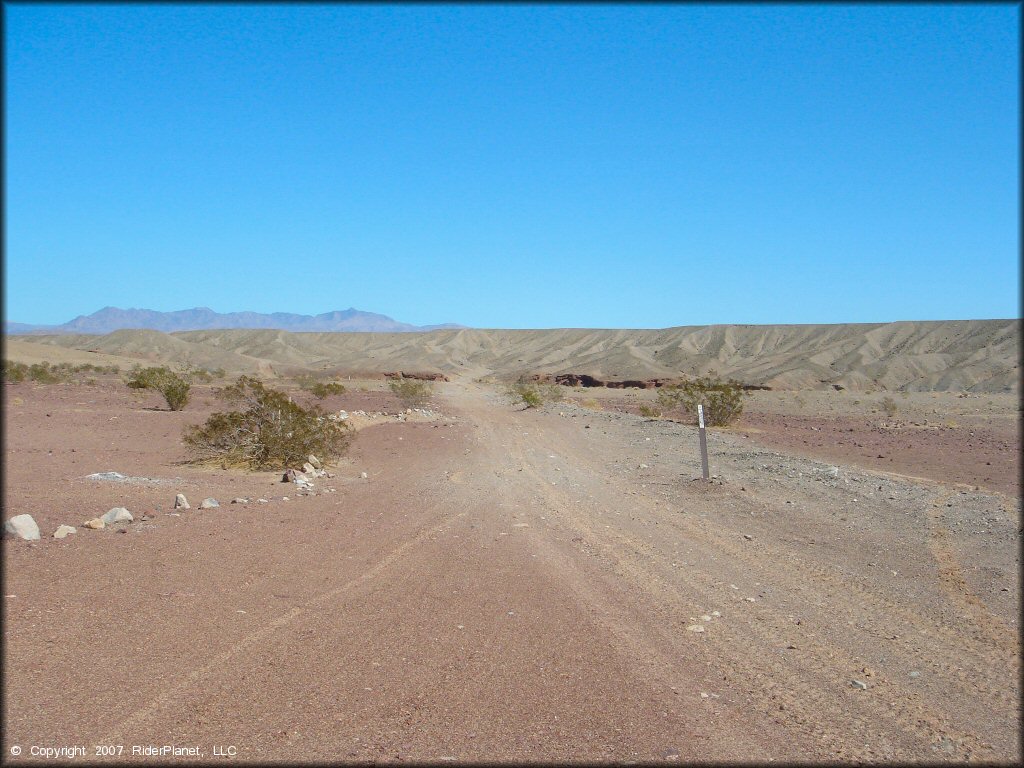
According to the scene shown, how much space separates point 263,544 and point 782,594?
20.0ft

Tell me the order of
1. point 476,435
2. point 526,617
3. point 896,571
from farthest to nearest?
point 476,435 < point 896,571 < point 526,617

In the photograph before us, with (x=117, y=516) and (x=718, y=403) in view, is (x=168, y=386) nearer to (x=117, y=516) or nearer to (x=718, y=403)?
(x=117, y=516)

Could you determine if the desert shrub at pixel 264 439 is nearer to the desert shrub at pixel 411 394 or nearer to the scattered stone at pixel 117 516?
the scattered stone at pixel 117 516

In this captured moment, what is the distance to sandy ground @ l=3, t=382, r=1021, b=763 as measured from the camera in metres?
4.64

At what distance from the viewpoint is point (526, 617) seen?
6.89 metres

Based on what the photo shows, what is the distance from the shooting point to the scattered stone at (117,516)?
996cm

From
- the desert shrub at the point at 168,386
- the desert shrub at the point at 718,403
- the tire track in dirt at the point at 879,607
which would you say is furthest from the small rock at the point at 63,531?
the desert shrub at the point at 718,403

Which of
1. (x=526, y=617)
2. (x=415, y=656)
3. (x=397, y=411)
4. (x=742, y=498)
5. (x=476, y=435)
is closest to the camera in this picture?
(x=415, y=656)

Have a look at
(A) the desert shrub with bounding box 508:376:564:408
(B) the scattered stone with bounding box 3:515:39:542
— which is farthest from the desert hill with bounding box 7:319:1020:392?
(B) the scattered stone with bounding box 3:515:39:542

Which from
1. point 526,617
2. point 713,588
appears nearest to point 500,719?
point 526,617

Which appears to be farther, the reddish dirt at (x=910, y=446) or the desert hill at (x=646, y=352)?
the desert hill at (x=646, y=352)

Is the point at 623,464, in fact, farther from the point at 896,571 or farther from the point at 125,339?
the point at 125,339

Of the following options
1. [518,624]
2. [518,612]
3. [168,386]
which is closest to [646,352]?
[168,386]

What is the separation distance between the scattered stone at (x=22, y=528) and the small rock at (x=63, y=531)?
199mm
